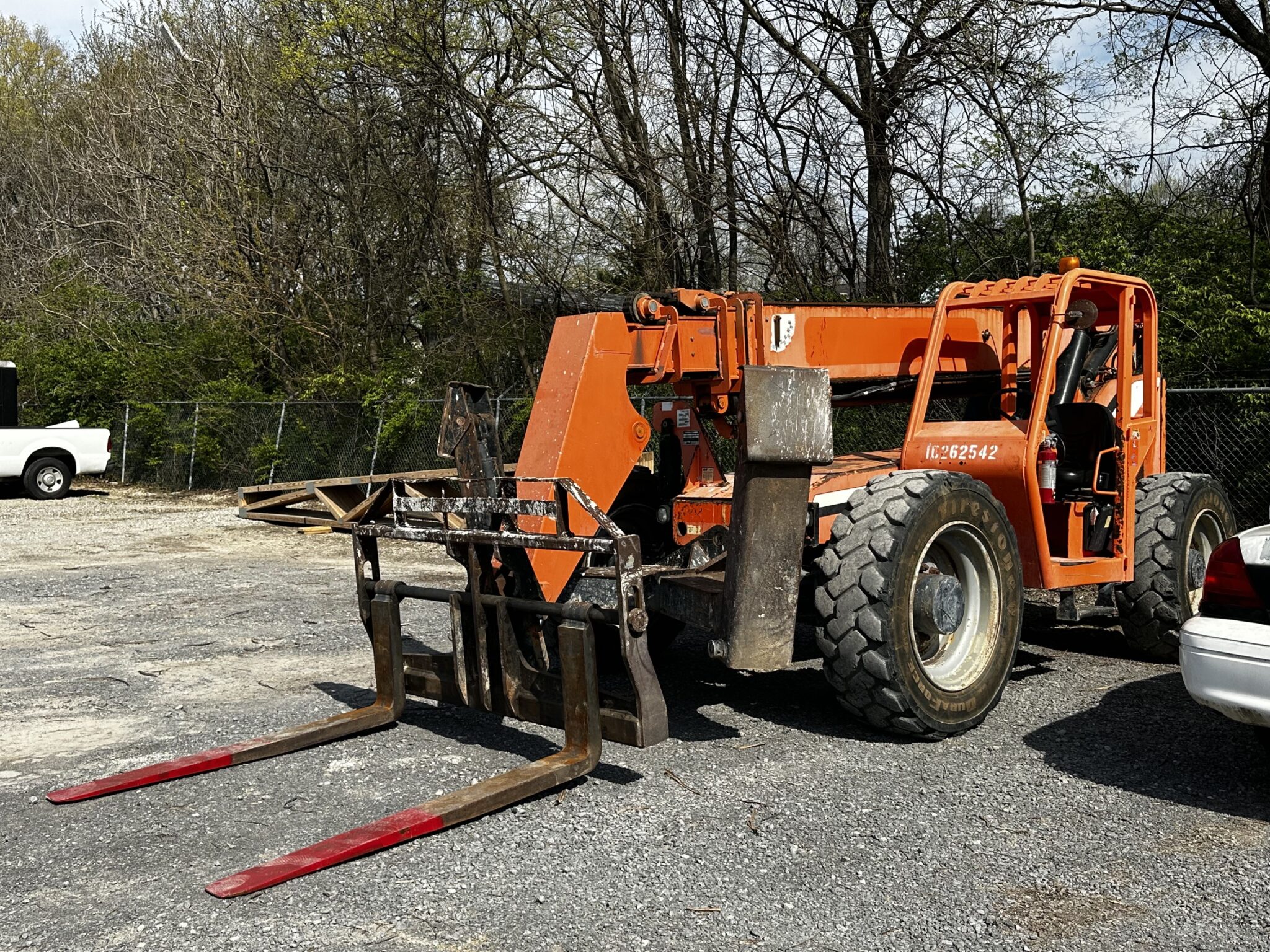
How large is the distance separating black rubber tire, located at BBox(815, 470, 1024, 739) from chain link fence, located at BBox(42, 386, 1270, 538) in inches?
249

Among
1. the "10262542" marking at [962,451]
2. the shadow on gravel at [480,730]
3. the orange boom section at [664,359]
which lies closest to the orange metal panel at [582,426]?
the orange boom section at [664,359]

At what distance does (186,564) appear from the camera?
1332 centimetres

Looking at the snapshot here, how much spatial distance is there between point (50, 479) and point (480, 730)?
19613 millimetres

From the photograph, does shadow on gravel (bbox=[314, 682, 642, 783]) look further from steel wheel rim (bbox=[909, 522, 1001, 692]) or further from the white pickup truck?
the white pickup truck

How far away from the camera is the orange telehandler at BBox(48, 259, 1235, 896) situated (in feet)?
17.5

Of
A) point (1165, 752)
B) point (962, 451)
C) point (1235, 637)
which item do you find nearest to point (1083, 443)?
point (962, 451)

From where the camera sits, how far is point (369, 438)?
21.2m

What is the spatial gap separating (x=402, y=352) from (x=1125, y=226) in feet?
42.3

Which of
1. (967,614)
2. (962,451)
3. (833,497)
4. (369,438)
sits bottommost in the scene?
(967,614)

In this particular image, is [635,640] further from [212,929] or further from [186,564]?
[186,564]

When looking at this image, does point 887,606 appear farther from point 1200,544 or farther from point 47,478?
point 47,478

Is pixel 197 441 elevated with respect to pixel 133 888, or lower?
elevated

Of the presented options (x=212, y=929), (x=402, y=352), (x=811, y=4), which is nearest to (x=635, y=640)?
(x=212, y=929)

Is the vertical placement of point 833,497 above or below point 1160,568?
above
